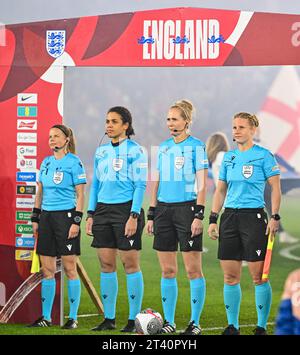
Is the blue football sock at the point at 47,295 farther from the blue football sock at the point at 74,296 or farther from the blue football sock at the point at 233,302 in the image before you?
the blue football sock at the point at 233,302

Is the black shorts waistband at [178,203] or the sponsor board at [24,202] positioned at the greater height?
the black shorts waistband at [178,203]

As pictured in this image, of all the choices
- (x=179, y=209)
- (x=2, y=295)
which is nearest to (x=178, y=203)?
(x=179, y=209)

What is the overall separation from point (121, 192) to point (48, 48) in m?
1.08

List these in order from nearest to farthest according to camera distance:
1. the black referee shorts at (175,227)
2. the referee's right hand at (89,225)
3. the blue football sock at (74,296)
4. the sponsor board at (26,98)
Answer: the black referee shorts at (175,227), the referee's right hand at (89,225), the blue football sock at (74,296), the sponsor board at (26,98)

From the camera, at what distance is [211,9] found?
15.2ft

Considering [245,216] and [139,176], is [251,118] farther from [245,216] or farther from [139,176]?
[139,176]

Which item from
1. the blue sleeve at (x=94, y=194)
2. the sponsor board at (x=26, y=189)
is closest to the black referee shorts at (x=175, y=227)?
the blue sleeve at (x=94, y=194)

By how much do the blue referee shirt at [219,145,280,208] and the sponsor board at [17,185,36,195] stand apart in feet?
4.46

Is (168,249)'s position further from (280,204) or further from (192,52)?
(192,52)

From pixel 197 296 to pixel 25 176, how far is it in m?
1.42

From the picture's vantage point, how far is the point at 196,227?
456cm

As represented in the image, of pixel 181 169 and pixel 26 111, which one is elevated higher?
pixel 26 111

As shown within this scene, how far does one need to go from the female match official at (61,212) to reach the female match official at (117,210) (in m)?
0.14

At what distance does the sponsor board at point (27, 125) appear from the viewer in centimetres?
501
